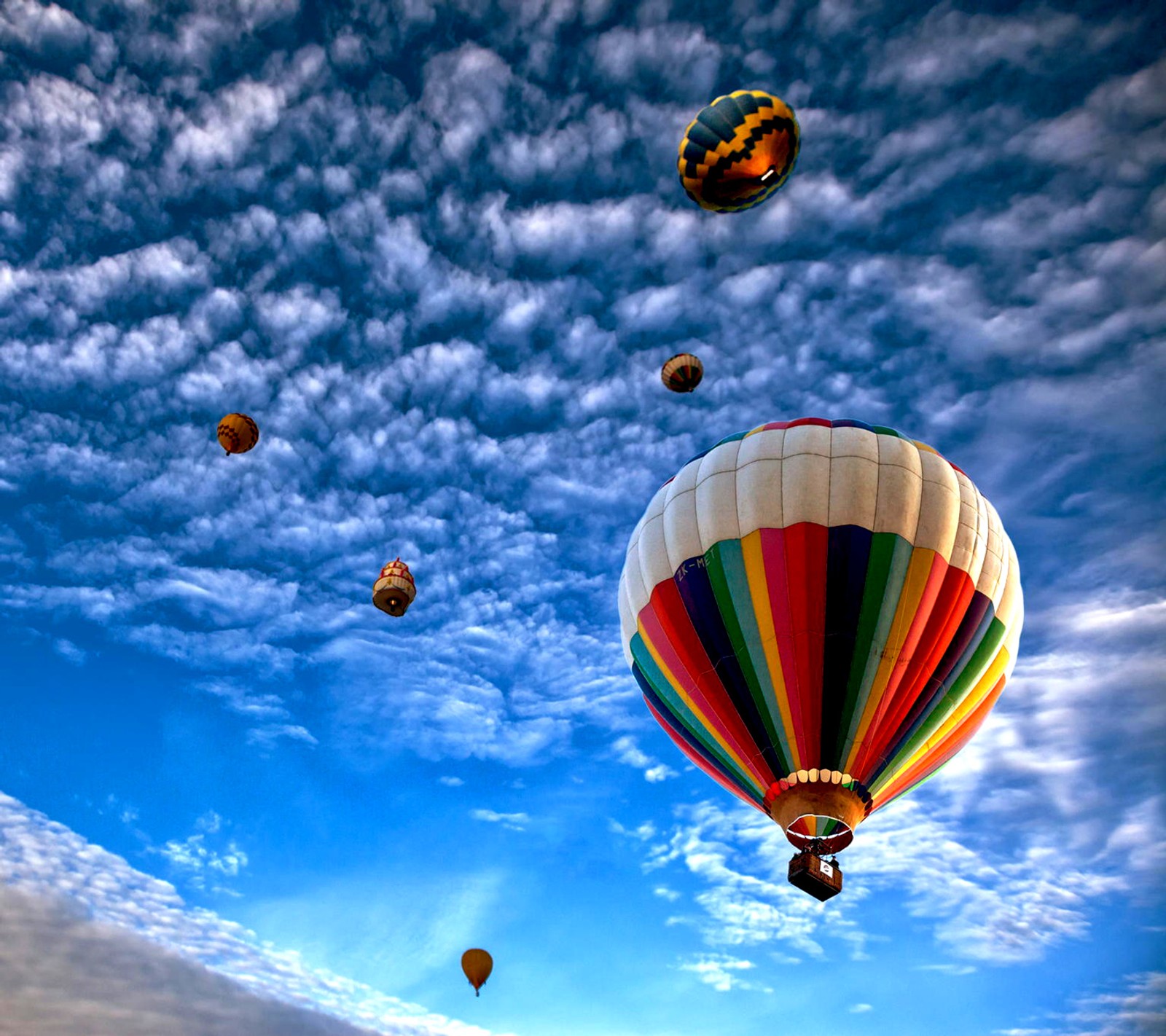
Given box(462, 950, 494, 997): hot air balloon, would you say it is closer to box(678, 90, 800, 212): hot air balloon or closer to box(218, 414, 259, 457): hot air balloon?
box(218, 414, 259, 457): hot air balloon

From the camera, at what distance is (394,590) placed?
2022 centimetres

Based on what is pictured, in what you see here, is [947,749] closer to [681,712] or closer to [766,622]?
[766,622]

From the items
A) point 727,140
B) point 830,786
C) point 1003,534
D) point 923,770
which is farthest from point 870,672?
point 727,140

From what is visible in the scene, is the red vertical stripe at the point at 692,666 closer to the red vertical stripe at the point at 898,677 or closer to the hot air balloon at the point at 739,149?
the red vertical stripe at the point at 898,677

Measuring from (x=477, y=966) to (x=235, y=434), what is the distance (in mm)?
13642

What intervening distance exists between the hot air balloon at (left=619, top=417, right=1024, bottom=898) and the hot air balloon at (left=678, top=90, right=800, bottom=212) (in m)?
4.80

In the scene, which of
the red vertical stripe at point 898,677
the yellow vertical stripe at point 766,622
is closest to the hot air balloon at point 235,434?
the yellow vertical stripe at point 766,622

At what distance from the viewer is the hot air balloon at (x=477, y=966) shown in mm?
20781

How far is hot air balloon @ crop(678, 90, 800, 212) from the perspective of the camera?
1681 cm

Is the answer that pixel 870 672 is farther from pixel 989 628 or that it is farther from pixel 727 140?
pixel 727 140

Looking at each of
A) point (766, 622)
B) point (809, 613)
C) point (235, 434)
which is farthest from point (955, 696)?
point (235, 434)

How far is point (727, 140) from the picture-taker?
17.0 metres

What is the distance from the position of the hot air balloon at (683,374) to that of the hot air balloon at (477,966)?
1460 centimetres

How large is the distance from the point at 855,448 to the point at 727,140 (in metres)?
6.38
